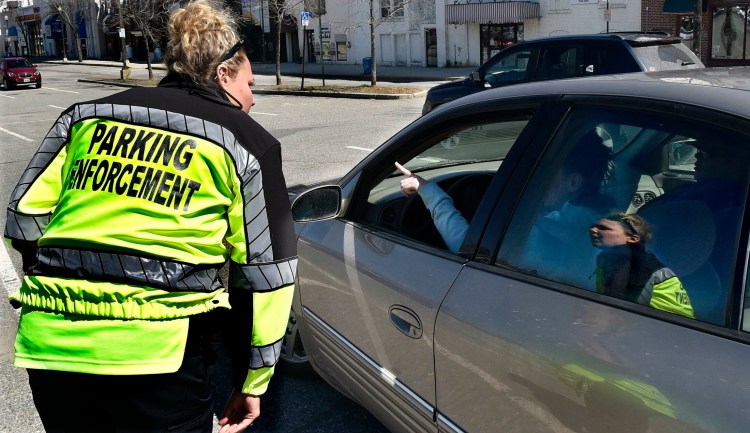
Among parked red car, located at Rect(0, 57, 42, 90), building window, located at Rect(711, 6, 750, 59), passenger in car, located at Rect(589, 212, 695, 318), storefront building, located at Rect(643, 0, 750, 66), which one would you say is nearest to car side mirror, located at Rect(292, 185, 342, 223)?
passenger in car, located at Rect(589, 212, 695, 318)

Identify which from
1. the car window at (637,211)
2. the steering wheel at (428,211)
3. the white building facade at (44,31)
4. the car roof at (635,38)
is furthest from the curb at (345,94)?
the white building facade at (44,31)

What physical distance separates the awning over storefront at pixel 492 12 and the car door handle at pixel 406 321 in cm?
3373

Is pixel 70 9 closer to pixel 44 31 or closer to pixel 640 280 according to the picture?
pixel 44 31

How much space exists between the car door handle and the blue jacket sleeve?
279 mm

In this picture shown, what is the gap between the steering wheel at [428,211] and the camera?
3.20m

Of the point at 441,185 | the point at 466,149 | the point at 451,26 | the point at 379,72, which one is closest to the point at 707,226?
the point at 441,185

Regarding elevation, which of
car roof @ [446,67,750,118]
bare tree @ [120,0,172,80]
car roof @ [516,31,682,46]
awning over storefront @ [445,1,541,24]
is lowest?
car roof @ [446,67,750,118]

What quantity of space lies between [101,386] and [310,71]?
4052 centimetres

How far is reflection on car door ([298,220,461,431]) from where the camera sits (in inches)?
102

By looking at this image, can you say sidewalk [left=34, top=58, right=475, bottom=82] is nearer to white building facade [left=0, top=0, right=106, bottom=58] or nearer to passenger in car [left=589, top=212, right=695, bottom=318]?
passenger in car [left=589, top=212, right=695, bottom=318]

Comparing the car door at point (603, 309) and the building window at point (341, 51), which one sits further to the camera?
the building window at point (341, 51)

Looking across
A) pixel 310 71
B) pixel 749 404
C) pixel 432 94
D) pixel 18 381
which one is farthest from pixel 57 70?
pixel 749 404

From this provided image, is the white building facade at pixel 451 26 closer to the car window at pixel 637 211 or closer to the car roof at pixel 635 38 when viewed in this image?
the car roof at pixel 635 38

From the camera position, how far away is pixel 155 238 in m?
1.95
